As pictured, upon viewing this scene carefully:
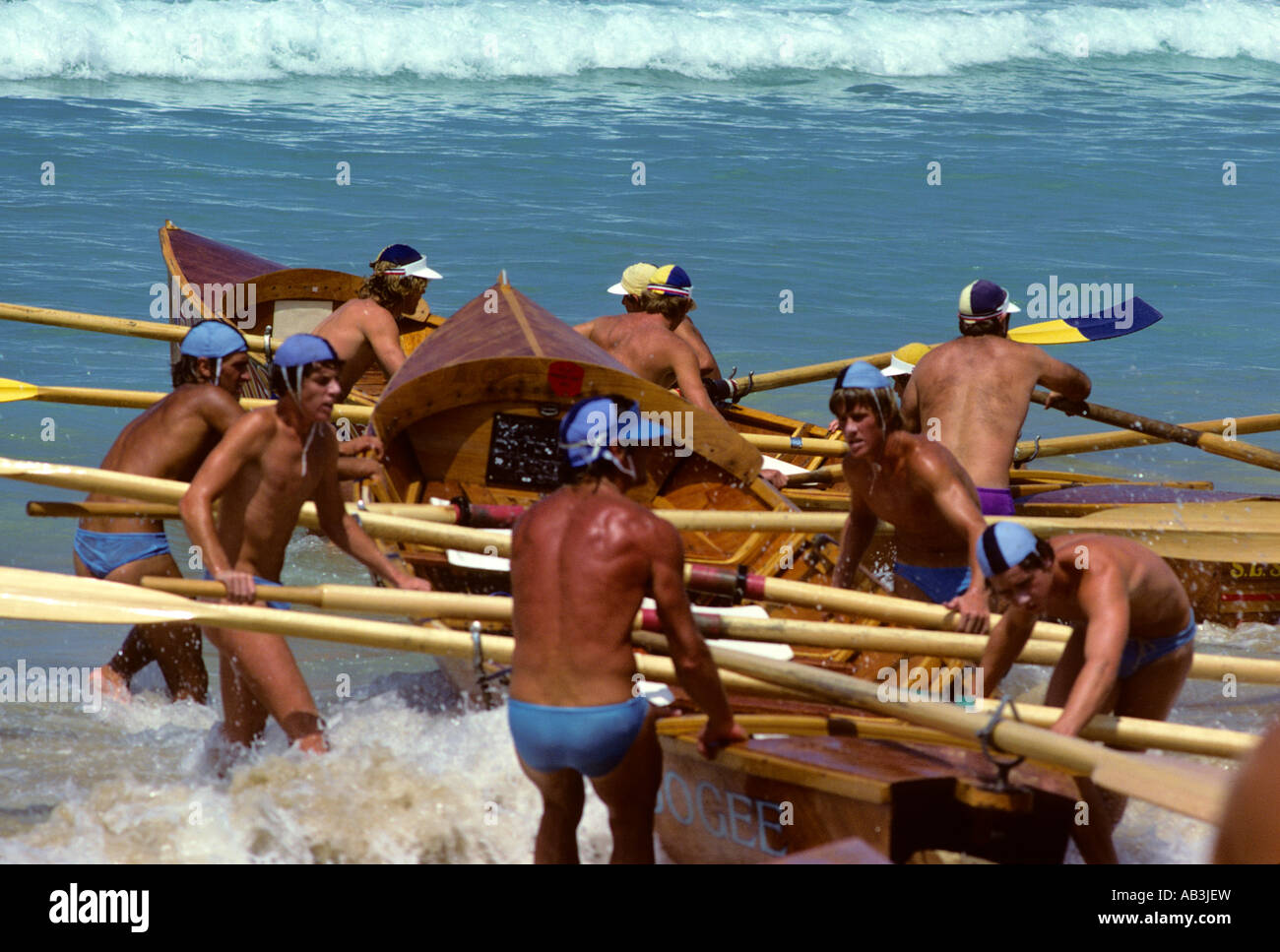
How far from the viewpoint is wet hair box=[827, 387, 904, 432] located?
6.11 metres

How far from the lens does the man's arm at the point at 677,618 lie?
4625 mm

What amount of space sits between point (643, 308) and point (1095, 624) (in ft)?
16.9

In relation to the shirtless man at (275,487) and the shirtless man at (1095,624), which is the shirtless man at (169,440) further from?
the shirtless man at (1095,624)

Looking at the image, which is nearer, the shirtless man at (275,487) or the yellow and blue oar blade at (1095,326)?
the shirtless man at (275,487)

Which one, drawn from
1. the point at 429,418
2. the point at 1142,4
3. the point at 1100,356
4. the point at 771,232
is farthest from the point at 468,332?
the point at 1142,4

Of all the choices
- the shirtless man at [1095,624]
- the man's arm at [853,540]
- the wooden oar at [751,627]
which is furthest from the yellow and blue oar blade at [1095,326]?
the shirtless man at [1095,624]

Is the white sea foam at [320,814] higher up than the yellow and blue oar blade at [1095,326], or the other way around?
the yellow and blue oar blade at [1095,326]

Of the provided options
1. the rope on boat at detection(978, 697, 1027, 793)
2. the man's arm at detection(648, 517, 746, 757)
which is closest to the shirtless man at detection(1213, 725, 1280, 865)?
the man's arm at detection(648, 517, 746, 757)

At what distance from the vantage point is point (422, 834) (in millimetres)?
5980

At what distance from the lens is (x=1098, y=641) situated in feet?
17.1

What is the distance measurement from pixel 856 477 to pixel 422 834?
2.41 metres

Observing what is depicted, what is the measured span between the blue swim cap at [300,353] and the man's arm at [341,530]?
0.41 meters

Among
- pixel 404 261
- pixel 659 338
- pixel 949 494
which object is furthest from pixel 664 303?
pixel 949 494

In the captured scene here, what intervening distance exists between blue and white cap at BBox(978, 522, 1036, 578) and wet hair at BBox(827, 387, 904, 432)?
3.38ft
